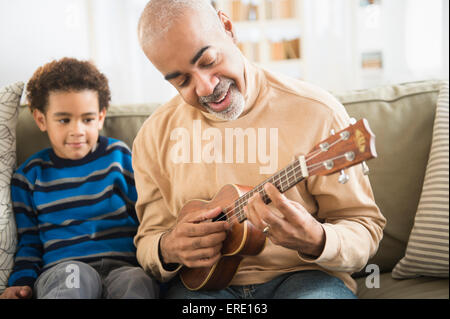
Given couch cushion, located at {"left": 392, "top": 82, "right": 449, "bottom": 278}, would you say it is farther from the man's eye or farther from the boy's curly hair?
the boy's curly hair

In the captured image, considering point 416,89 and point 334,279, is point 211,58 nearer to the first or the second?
point 334,279

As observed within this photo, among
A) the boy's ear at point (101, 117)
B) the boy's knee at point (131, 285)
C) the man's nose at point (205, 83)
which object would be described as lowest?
the boy's knee at point (131, 285)

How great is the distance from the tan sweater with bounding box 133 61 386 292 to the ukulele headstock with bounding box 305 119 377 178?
198 millimetres

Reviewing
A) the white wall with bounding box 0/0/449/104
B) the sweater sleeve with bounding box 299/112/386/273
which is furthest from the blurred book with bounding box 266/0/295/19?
the sweater sleeve with bounding box 299/112/386/273

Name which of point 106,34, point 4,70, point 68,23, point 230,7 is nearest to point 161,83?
point 106,34

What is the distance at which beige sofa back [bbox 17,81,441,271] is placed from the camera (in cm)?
127

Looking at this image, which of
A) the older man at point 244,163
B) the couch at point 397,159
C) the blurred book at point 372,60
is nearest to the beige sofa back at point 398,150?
the couch at point 397,159

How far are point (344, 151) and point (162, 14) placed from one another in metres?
0.53

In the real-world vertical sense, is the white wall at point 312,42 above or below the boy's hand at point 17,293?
above

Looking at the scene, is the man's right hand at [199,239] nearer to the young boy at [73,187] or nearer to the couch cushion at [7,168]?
the young boy at [73,187]

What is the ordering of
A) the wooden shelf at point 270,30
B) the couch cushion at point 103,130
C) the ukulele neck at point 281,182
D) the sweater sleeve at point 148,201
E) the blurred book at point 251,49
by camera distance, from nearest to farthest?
the ukulele neck at point 281,182 → the sweater sleeve at point 148,201 → the couch cushion at point 103,130 → the wooden shelf at point 270,30 → the blurred book at point 251,49

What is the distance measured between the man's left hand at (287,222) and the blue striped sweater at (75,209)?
0.54m

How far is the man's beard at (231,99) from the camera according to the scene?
1034 millimetres

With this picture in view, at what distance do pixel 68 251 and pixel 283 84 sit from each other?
0.78 metres
